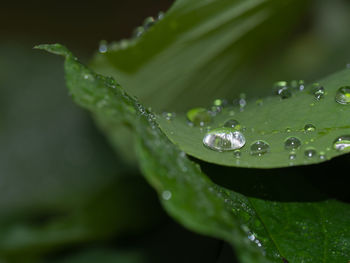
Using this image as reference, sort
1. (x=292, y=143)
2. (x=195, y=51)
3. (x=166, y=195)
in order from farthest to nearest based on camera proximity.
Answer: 1. (x=195, y=51)
2. (x=292, y=143)
3. (x=166, y=195)

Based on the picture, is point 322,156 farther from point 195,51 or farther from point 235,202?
point 195,51

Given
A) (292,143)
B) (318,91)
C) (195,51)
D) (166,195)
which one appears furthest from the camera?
(195,51)

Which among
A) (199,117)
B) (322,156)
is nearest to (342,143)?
(322,156)

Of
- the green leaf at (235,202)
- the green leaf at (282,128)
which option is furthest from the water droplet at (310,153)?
the green leaf at (235,202)

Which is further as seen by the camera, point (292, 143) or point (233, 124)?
point (233, 124)

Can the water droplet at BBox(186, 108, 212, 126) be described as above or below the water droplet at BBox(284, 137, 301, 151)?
below

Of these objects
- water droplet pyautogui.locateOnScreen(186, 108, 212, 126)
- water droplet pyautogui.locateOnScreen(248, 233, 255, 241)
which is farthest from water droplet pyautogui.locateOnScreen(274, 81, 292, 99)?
water droplet pyautogui.locateOnScreen(248, 233, 255, 241)

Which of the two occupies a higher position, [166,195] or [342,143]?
[166,195]

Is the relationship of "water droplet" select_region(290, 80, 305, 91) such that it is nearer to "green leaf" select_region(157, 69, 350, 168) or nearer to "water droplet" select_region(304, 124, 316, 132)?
"green leaf" select_region(157, 69, 350, 168)
